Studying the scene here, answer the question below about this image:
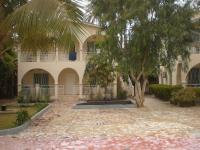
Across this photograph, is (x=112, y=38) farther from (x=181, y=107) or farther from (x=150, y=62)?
(x=181, y=107)

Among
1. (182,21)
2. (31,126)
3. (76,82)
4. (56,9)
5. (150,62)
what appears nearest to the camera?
(56,9)

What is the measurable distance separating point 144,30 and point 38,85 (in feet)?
45.2

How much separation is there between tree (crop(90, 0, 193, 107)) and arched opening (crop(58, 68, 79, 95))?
11.8 metres

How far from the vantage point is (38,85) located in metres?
33.6

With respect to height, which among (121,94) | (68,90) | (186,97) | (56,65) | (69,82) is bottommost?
(186,97)

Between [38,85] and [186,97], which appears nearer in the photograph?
[186,97]

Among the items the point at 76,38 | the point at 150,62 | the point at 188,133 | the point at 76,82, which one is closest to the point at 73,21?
the point at 76,38

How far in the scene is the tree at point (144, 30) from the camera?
74.3ft

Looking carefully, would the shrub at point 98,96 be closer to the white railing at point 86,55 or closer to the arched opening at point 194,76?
the white railing at point 86,55

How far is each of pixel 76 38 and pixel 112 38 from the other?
11617 millimetres

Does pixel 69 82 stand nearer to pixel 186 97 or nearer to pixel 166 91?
pixel 166 91

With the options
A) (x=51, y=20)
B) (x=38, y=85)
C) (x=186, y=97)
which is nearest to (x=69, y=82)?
(x=38, y=85)

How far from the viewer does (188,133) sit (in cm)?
1362

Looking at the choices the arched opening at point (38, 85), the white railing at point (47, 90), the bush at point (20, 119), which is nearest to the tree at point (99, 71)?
the arched opening at point (38, 85)
